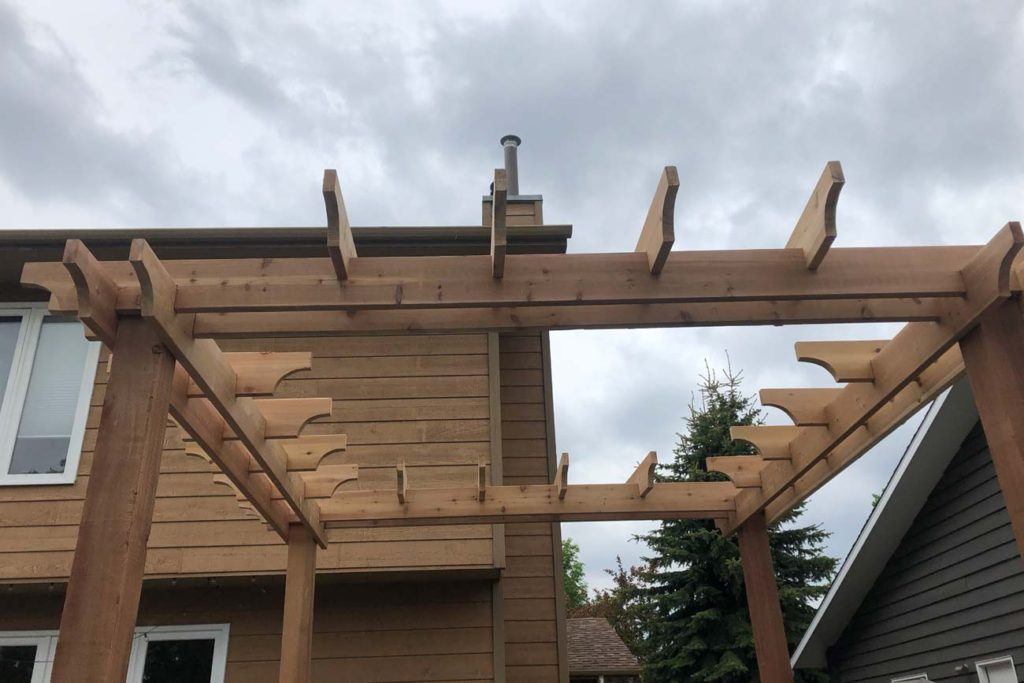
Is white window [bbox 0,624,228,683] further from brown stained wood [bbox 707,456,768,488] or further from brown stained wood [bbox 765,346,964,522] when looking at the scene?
brown stained wood [bbox 765,346,964,522]

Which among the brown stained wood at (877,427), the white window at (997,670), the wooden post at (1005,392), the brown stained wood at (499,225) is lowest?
the white window at (997,670)

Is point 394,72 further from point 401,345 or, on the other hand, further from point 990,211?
point 990,211

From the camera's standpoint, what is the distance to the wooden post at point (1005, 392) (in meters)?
2.61

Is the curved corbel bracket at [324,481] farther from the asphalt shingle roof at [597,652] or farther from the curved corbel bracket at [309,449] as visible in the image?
the asphalt shingle roof at [597,652]

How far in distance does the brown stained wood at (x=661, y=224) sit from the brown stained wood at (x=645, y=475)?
211 centimetres

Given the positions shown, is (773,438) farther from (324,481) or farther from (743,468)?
(324,481)

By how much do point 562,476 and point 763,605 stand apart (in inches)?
61.4

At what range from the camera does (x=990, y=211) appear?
74.7 ft

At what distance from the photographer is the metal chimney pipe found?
948cm

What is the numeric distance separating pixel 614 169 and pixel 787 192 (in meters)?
6.79

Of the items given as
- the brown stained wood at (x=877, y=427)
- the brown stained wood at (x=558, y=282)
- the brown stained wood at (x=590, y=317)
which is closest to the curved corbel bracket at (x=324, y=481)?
the brown stained wood at (x=590, y=317)

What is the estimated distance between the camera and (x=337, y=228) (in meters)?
2.51

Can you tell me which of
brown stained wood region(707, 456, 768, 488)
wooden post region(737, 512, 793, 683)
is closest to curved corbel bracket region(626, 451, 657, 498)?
brown stained wood region(707, 456, 768, 488)

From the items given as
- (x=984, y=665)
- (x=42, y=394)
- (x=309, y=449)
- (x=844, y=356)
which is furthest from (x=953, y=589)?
(x=42, y=394)
